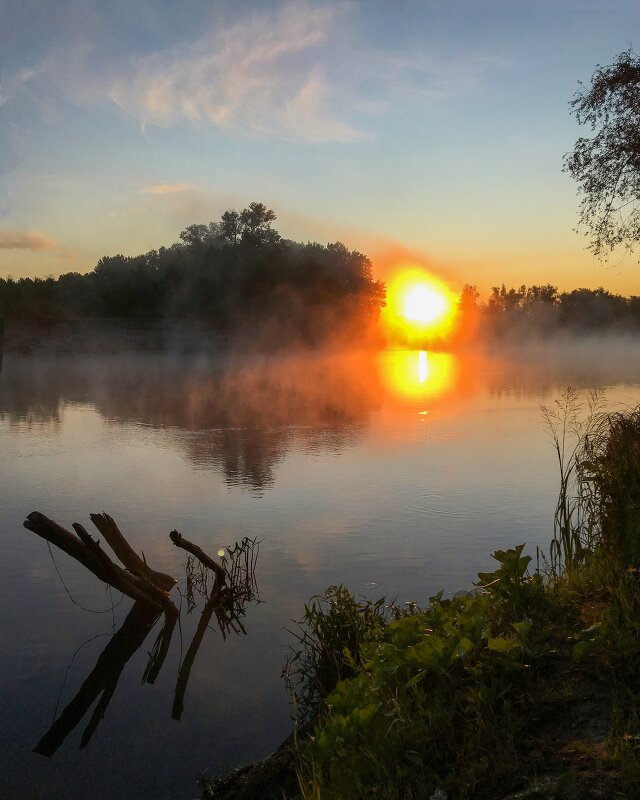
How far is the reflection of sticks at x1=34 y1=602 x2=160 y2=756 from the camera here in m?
7.35

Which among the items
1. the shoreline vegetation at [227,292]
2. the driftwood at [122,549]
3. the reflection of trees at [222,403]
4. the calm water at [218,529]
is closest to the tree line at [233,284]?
the shoreline vegetation at [227,292]

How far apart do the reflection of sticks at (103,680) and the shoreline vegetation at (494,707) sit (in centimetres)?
166

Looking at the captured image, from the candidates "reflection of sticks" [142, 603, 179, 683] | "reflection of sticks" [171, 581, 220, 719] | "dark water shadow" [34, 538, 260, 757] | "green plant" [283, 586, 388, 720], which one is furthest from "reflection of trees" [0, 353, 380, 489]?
"green plant" [283, 586, 388, 720]

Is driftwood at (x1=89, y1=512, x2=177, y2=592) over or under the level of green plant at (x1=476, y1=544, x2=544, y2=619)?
under

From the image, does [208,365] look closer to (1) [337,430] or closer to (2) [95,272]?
(2) [95,272]

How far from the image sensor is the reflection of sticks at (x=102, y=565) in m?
9.69

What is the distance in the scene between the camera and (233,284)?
9512 cm

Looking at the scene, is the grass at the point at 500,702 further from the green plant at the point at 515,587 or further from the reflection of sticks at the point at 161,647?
the reflection of sticks at the point at 161,647

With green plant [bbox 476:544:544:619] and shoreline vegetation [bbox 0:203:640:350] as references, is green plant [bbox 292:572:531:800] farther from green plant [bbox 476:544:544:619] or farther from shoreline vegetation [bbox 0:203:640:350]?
shoreline vegetation [bbox 0:203:640:350]

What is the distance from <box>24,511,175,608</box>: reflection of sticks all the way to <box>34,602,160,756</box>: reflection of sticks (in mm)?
179

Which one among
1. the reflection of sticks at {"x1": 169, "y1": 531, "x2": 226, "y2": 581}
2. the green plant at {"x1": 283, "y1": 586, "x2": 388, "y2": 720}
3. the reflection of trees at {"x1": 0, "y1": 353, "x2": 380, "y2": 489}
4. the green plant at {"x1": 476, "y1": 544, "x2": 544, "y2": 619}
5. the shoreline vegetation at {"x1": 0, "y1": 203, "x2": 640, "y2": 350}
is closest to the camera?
the green plant at {"x1": 476, "y1": 544, "x2": 544, "y2": 619}

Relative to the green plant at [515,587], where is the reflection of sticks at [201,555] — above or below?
below

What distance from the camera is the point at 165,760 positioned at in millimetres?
6996

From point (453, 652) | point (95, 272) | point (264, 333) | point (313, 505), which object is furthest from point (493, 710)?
point (95, 272)
